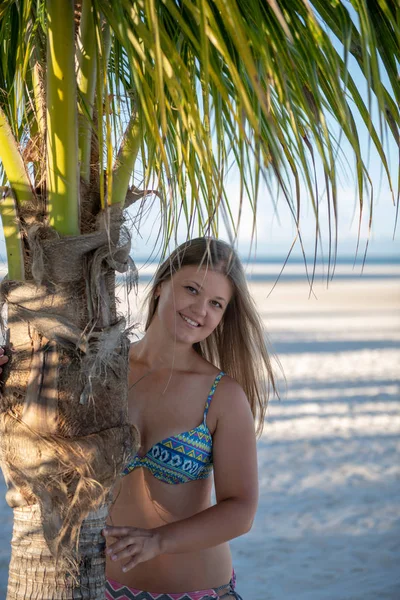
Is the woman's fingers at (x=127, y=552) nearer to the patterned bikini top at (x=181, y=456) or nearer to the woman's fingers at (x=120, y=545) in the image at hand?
the woman's fingers at (x=120, y=545)

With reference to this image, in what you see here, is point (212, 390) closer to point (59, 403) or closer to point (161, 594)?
point (161, 594)

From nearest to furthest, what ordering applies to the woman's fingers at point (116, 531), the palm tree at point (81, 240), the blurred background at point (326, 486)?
1. the palm tree at point (81, 240)
2. the woman's fingers at point (116, 531)
3. the blurred background at point (326, 486)

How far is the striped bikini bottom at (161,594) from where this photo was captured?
5.63ft

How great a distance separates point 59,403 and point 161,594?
73 centimetres

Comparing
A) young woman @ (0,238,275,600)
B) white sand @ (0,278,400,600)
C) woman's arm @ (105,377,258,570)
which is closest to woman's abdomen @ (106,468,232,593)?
young woman @ (0,238,275,600)

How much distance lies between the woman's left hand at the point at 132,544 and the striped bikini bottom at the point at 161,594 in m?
0.36

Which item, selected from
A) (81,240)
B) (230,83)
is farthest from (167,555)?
(230,83)

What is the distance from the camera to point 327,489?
4141 mm

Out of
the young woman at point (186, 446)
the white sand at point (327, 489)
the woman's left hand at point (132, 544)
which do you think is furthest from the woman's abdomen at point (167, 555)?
the white sand at point (327, 489)

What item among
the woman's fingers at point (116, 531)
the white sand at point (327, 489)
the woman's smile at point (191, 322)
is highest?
the woman's smile at point (191, 322)

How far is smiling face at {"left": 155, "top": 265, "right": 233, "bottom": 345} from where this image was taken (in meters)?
1.77

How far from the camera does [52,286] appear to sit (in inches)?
48.4

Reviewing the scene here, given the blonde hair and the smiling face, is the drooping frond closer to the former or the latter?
the smiling face

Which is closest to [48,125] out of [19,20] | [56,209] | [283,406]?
[56,209]
